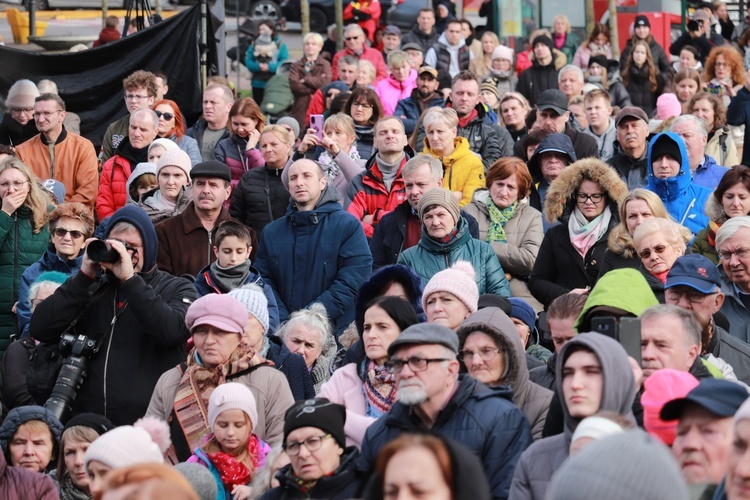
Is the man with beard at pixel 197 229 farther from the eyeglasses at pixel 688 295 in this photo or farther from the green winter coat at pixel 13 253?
the eyeglasses at pixel 688 295

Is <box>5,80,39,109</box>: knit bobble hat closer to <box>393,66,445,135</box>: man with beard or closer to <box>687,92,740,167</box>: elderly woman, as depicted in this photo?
<box>393,66,445,135</box>: man with beard

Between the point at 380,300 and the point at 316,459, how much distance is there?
1.18m

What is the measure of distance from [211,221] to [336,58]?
7429mm

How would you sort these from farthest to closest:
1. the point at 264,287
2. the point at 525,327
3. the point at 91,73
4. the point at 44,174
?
the point at 91,73 < the point at 44,174 < the point at 264,287 < the point at 525,327

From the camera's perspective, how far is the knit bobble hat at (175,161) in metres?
10.7

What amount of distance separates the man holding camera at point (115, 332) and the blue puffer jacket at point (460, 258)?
174 centimetres

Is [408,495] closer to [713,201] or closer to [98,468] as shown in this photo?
[98,468]

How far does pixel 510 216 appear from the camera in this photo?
10273mm

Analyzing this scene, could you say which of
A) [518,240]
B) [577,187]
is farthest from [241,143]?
[577,187]

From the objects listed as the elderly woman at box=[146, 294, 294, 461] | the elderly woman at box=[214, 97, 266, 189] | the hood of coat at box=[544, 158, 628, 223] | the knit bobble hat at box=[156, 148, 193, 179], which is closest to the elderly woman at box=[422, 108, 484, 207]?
the hood of coat at box=[544, 158, 628, 223]

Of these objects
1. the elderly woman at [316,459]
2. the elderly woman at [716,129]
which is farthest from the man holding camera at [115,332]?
the elderly woman at [716,129]

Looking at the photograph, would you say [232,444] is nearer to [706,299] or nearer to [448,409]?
[448,409]

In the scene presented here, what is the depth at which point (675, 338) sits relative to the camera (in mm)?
6379

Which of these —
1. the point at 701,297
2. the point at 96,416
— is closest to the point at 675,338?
the point at 701,297
